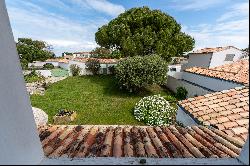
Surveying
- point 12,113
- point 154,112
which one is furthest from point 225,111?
point 154,112

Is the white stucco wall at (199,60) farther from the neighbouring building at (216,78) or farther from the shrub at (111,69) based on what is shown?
the shrub at (111,69)

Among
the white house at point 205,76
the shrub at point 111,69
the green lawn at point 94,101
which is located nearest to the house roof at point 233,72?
the white house at point 205,76

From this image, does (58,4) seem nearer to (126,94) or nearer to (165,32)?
(126,94)

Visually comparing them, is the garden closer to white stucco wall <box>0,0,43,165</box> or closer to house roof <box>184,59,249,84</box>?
house roof <box>184,59,249,84</box>

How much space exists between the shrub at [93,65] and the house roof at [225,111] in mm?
28135

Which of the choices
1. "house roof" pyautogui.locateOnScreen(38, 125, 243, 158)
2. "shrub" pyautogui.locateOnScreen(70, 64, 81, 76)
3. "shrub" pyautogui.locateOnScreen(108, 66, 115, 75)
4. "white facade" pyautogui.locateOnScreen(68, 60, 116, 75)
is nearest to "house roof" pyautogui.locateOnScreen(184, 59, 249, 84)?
"house roof" pyautogui.locateOnScreen(38, 125, 243, 158)

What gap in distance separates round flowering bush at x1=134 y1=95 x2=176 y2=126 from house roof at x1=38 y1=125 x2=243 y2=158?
29.6 feet

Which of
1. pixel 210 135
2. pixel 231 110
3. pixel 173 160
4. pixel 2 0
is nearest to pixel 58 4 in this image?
pixel 2 0

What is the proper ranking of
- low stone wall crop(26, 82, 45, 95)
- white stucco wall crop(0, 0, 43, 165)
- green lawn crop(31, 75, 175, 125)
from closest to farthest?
white stucco wall crop(0, 0, 43, 165), green lawn crop(31, 75, 175, 125), low stone wall crop(26, 82, 45, 95)

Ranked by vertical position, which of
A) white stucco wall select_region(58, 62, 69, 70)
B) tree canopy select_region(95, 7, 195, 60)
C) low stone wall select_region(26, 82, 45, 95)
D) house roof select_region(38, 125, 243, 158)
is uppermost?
tree canopy select_region(95, 7, 195, 60)

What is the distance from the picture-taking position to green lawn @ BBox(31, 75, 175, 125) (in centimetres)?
1654

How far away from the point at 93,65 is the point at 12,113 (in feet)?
116

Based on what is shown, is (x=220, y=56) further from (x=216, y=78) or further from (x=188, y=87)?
(x=216, y=78)

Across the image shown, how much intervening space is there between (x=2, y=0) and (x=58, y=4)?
72.2 inches
